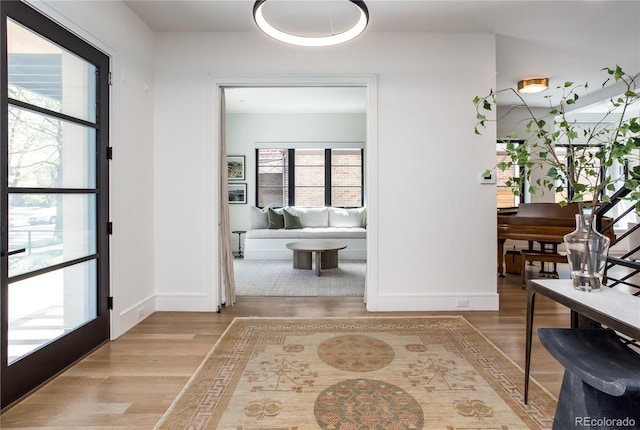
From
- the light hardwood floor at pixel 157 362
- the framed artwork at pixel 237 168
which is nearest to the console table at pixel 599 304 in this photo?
the light hardwood floor at pixel 157 362

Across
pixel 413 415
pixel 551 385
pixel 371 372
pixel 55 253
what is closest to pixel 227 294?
pixel 55 253

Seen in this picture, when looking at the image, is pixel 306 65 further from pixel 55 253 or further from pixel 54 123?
pixel 55 253

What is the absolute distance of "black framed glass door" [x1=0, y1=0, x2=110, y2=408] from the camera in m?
1.90

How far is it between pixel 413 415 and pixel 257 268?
4099 mm

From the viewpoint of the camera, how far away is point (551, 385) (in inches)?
81.6

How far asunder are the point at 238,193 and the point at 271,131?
4.87 ft

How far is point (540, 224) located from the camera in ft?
14.4

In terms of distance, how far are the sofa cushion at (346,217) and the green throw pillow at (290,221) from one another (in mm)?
718

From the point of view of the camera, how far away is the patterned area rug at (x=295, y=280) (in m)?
4.20

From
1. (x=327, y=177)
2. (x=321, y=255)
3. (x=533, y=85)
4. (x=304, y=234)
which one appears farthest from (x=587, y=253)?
(x=327, y=177)

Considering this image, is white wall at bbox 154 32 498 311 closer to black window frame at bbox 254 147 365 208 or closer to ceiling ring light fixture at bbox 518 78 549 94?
ceiling ring light fixture at bbox 518 78 549 94

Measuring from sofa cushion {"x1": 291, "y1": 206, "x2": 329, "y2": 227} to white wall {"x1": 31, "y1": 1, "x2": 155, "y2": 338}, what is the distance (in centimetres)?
385

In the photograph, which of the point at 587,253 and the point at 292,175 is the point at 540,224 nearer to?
the point at 587,253

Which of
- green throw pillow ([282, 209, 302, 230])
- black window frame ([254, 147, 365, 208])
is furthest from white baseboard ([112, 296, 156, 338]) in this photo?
black window frame ([254, 147, 365, 208])
